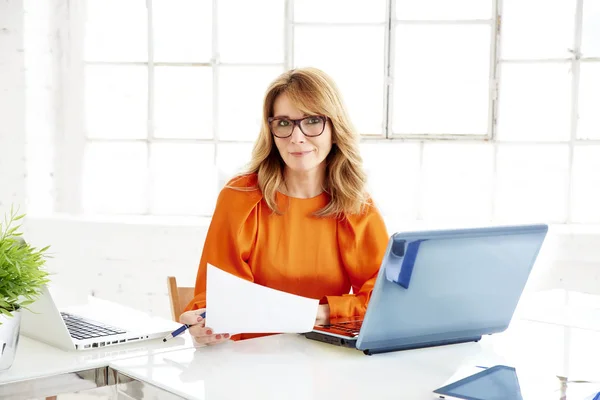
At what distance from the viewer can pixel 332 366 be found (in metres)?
1.56

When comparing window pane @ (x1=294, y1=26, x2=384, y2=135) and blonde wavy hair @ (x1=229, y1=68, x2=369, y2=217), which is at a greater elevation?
window pane @ (x1=294, y1=26, x2=384, y2=135)

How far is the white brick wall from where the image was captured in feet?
11.9

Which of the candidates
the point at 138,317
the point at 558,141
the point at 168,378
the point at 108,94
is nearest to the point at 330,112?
the point at 138,317

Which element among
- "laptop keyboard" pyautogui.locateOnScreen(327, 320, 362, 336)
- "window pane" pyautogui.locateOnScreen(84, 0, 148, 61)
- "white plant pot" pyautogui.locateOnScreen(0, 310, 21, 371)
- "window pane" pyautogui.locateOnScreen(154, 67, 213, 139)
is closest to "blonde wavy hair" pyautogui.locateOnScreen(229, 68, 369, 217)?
"laptop keyboard" pyautogui.locateOnScreen(327, 320, 362, 336)

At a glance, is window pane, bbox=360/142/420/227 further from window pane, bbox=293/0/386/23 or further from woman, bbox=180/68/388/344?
woman, bbox=180/68/388/344

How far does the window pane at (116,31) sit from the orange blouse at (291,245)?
1909mm

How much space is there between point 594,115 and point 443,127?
75 cm

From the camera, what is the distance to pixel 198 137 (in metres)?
4.01

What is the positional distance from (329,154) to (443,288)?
36.4 inches

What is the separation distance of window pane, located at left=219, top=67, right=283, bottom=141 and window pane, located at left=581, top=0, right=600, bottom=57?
5.25ft

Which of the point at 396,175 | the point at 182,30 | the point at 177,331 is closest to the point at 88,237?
the point at 182,30

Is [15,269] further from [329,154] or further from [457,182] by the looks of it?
[457,182]

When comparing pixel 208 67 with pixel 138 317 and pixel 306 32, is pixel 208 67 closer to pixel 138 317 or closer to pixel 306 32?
pixel 306 32

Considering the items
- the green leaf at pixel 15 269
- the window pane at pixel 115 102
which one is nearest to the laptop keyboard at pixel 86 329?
the green leaf at pixel 15 269
